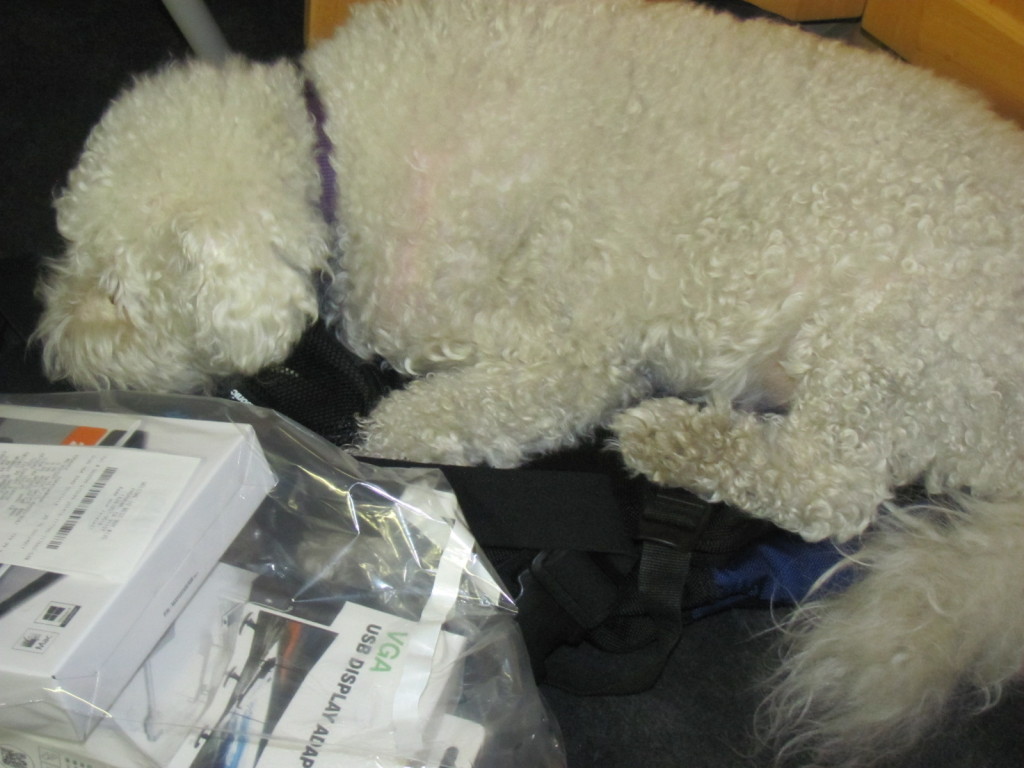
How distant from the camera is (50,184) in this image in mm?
1421

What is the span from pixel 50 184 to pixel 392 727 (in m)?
1.17

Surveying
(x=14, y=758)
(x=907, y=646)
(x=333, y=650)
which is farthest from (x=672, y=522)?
(x=14, y=758)

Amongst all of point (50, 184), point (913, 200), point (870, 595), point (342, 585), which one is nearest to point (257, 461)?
point (342, 585)

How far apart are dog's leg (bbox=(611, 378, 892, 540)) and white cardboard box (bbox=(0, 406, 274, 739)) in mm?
465

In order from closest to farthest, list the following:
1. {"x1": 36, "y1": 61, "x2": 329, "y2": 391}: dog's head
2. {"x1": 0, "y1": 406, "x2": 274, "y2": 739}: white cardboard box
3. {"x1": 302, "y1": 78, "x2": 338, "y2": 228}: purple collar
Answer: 1. {"x1": 0, "y1": 406, "x2": 274, "y2": 739}: white cardboard box
2. {"x1": 36, "y1": 61, "x2": 329, "y2": 391}: dog's head
3. {"x1": 302, "y1": 78, "x2": 338, "y2": 228}: purple collar

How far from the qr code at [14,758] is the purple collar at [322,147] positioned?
623 mm

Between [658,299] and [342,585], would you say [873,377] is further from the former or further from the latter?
[342,585]

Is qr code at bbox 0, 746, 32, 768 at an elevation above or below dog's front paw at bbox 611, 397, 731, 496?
below

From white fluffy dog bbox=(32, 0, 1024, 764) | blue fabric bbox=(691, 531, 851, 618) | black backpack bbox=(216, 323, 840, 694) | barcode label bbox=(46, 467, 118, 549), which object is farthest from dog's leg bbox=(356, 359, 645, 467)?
barcode label bbox=(46, 467, 118, 549)

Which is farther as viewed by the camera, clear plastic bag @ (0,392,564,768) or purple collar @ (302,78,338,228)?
purple collar @ (302,78,338,228)

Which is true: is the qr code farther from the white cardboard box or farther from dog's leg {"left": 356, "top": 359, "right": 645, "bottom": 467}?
dog's leg {"left": 356, "top": 359, "right": 645, "bottom": 467}

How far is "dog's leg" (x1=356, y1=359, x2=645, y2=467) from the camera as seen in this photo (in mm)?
1056

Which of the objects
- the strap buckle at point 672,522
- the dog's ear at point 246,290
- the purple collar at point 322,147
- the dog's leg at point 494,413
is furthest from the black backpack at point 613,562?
the purple collar at point 322,147

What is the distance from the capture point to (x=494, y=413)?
1.06 m
